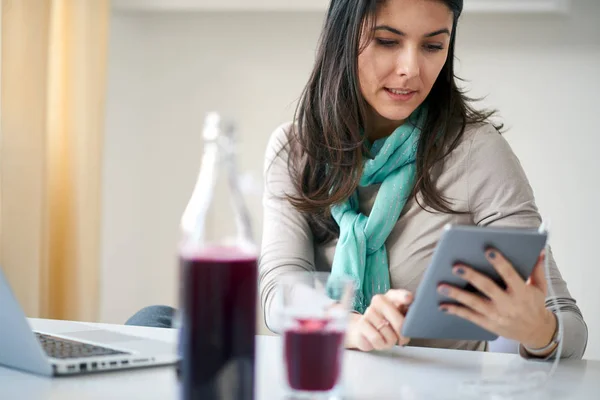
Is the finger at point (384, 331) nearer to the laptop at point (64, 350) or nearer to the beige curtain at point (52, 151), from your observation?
the laptop at point (64, 350)

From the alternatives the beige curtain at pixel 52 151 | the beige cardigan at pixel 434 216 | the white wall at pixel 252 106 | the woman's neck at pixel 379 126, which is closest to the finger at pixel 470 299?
the beige cardigan at pixel 434 216

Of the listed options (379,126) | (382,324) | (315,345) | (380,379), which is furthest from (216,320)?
(379,126)

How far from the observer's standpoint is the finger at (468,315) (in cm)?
101

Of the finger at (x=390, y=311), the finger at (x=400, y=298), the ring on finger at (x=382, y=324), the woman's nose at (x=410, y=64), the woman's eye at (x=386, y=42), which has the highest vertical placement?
the woman's eye at (x=386, y=42)

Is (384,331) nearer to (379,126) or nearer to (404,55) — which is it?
(404,55)

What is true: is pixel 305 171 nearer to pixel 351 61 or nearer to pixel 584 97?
pixel 351 61

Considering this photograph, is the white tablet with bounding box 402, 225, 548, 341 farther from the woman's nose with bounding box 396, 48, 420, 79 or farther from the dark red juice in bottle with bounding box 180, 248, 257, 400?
the woman's nose with bounding box 396, 48, 420, 79

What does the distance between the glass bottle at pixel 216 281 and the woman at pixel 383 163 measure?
0.75 m

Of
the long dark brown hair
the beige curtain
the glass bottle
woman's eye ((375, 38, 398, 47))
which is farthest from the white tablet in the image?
the beige curtain

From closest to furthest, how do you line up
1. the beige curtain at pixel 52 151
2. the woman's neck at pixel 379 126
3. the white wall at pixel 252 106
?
the woman's neck at pixel 379 126 < the beige curtain at pixel 52 151 < the white wall at pixel 252 106

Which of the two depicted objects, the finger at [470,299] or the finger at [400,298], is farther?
the finger at [400,298]

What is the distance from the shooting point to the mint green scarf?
158cm

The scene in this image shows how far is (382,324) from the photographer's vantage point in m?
1.11

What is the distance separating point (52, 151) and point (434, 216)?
135 cm
